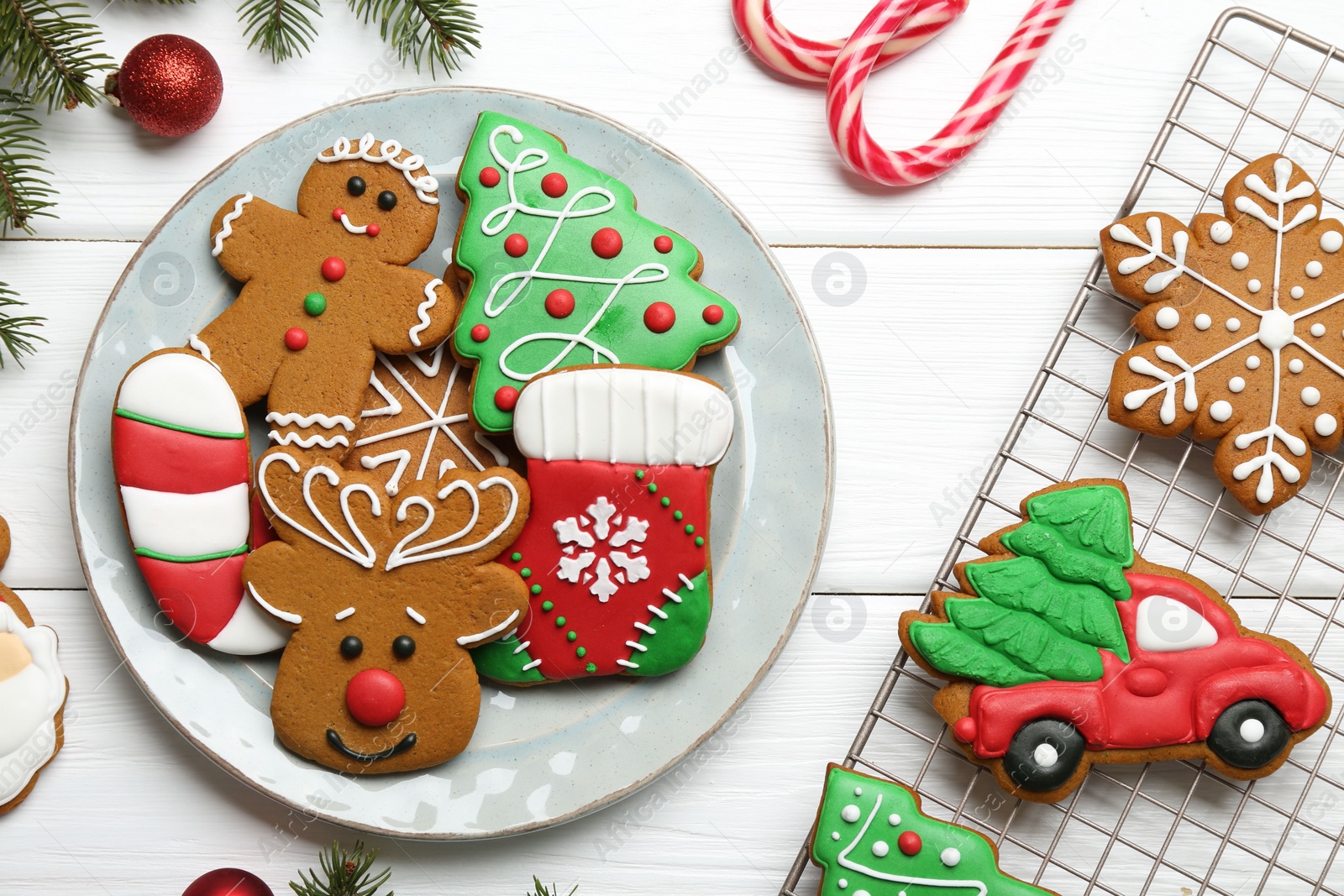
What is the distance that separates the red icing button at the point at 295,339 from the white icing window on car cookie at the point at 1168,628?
60.1 inches

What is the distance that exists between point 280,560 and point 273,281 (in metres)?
0.50

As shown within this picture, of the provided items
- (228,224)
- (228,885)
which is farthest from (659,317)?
(228,885)

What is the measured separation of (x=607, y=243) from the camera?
173 centimetres

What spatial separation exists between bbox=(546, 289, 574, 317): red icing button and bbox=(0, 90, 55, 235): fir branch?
883 mm

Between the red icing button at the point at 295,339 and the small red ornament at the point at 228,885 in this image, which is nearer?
the small red ornament at the point at 228,885

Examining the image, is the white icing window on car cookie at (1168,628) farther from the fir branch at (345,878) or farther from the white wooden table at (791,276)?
the fir branch at (345,878)

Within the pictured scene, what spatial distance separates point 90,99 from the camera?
1740mm

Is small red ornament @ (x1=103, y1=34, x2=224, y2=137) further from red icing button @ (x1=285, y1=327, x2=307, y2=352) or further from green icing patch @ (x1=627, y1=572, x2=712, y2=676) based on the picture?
green icing patch @ (x1=627, y1=572, x2=712, y2=676)

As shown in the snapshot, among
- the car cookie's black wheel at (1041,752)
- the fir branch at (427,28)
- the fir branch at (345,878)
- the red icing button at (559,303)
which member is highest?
the fir branch at (427,28)

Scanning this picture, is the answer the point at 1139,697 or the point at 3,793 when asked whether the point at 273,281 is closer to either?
the point at 3,793

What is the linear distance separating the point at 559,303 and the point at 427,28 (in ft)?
2.17

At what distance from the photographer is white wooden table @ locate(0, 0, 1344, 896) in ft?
6.03

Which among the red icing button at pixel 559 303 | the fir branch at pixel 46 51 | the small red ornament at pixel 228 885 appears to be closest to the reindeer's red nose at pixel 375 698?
the small red ornament at pixel 228 885

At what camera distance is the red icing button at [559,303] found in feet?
5.64
